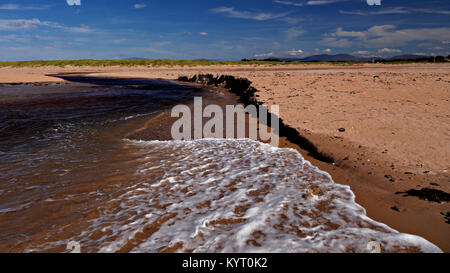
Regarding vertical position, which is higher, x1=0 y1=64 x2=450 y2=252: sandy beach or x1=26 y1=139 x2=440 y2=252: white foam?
x1=0 y1=64 x2=450 y2=252: sandy beach

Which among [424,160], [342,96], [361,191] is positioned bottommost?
[361,191]

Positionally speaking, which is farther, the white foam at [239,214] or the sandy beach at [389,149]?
the sandy beach at [389,149]

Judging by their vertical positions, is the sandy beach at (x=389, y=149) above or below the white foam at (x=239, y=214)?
above

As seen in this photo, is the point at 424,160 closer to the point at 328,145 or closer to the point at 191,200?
the point at 328,145

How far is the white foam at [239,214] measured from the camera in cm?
273

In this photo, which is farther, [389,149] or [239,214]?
[389,149]

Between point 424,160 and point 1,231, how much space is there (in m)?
6.49

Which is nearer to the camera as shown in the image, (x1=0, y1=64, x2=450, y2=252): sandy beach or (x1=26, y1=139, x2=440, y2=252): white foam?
(x1=26, y1=139, x2=440, y2=252): white foam

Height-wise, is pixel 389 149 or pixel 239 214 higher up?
pixel 389 149

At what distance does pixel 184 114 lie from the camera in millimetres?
10430

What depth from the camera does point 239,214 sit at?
10.8 feet

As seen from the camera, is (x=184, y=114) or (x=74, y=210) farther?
(x=184, y=114)

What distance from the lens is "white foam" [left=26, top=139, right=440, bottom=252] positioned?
2.73m
